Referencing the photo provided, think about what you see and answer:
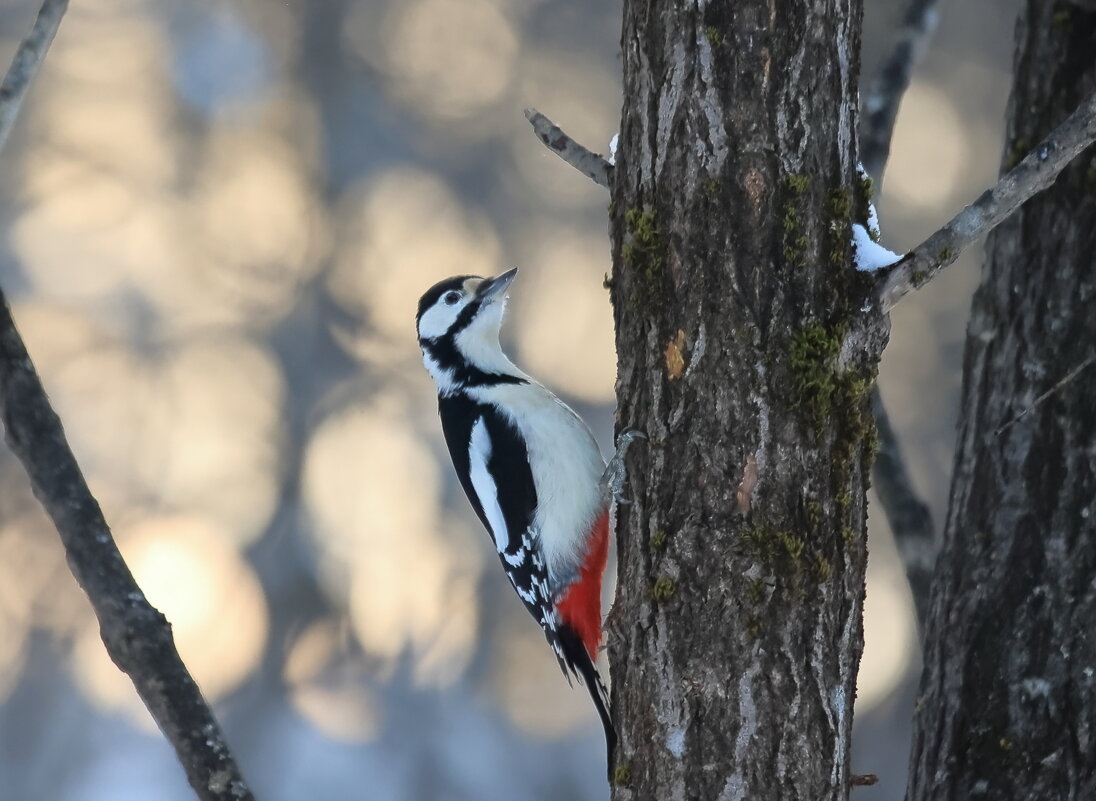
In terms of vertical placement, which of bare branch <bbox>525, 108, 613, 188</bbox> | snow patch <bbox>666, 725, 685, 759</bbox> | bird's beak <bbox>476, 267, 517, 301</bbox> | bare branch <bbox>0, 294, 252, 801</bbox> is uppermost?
bird's beak <bbox>476, 267, 517, 301</bbox>

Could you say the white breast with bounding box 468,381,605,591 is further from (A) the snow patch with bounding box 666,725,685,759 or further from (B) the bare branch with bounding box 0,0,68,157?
(B) the bare branch with bounding box 0,0,68,157

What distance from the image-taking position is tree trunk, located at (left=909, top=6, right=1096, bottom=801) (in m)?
2.00

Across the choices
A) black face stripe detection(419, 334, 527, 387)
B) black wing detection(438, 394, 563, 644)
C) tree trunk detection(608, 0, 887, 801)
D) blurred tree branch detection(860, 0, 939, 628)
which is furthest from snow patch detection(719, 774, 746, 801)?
black face stripe detection(419, 334, 527, 387)

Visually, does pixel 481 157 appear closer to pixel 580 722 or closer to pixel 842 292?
pixel 580 722

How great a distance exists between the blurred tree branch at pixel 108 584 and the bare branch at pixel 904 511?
1527 millimetres

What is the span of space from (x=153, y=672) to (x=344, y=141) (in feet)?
16.3

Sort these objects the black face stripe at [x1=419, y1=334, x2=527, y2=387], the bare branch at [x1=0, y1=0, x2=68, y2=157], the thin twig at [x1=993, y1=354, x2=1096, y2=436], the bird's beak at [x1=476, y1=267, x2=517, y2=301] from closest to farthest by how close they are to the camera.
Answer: the thin twig at [x1=993, y1=354, x2=1096, y2=436] → the bare branch at [x1=0, y1=0, x2=68, y2=157] → the black face stripe at [x1=419, y1=334, x2=527, y2=387] → the bird's beak at [x1=476, y1=267, x2=517, y2=301]

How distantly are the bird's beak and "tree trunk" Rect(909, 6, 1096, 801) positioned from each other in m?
1.18

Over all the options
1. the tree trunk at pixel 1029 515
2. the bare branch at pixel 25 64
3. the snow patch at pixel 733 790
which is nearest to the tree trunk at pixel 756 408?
the snow patch at pixel 733 790

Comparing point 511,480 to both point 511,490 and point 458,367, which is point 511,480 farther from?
point 458,367

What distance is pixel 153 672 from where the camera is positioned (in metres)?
1.96

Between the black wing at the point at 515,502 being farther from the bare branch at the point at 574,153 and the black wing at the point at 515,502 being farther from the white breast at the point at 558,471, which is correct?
the bare branch at the point at 574,153

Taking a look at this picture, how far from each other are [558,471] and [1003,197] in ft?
4.00

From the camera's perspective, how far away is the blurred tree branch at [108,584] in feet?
6.40
